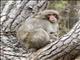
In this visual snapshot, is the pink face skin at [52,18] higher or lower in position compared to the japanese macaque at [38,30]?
higher

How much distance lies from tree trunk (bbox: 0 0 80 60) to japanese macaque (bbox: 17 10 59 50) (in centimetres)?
20

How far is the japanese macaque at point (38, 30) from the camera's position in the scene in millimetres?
5311

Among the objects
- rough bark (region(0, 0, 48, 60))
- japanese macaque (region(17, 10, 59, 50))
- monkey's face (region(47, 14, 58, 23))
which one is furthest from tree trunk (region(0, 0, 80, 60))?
monkey's face (region(47, 14, 58, 23))

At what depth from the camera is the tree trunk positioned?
460 centimetres

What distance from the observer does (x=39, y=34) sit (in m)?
5.35

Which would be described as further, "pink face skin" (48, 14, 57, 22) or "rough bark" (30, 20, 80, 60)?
"pink face skin" (48, 14, 57, 22)

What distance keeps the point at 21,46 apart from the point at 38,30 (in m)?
0.48

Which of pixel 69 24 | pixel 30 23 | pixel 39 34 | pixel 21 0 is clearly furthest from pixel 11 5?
pixel 69 24

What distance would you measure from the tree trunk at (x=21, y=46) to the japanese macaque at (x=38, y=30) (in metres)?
0.20

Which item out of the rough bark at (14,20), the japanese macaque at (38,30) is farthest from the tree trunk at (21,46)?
the japanese macaque at (38,30)

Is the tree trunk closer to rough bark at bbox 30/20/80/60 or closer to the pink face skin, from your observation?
rough bark at bbox 30/20/80/60

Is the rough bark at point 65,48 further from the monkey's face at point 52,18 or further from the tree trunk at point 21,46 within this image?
the monkey's face at point 52,18

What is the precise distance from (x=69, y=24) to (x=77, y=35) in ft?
11.9

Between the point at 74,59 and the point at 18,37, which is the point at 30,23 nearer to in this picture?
the point at 18,37
